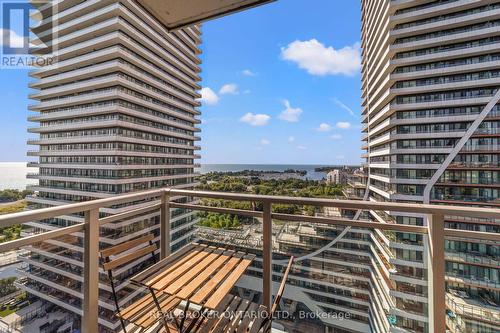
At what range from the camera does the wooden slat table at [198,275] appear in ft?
4.00

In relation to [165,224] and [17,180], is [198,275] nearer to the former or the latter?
[165,224]

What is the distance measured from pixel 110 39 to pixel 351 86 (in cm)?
3281

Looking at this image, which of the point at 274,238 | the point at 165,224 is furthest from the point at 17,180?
the point at 274,238

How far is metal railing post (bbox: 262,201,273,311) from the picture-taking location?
184 centimetres

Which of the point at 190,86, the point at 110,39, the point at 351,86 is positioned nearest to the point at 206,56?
the point at 190,86

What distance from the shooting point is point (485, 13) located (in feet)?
58.7

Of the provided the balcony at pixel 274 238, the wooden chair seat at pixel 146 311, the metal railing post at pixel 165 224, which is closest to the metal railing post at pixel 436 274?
the balcony at pixel 274 238

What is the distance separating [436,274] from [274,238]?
1143 mm

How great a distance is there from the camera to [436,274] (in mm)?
1463

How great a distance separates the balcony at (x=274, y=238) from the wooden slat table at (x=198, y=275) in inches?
9.2

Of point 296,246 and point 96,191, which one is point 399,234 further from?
point 96,191

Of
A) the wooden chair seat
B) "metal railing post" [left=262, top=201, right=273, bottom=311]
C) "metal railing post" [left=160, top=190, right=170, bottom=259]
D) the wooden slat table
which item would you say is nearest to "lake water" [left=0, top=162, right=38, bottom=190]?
"metal railing post" [left=160, top=190, right=170, bottom=259]

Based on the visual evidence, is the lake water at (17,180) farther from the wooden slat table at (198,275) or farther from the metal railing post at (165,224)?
the wooden slat table at (198,275)

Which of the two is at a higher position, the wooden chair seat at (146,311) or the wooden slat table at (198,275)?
the wooden slat table at (198,275)
